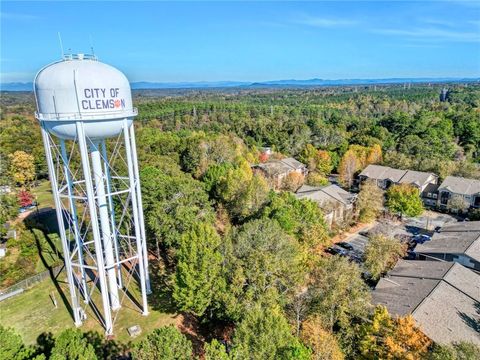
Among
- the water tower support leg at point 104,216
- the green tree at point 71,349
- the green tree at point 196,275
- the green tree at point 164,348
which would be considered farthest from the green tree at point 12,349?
the green tree at point 196,275

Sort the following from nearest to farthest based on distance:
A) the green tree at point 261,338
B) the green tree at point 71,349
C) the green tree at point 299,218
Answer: the green tree at point 71,349 < the green tree at point 261,338 < the green tree at point 299,218

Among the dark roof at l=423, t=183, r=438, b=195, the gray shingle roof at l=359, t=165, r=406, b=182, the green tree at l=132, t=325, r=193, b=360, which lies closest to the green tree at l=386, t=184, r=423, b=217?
the dark roof at l=423, t=183, r=438, b=195

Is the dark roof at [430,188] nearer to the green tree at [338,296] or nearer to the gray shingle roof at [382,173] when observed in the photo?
the gray shingle roof at [382,173]

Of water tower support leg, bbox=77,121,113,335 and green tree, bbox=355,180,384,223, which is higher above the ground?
water tower support leg, bbox=77,121,113,335

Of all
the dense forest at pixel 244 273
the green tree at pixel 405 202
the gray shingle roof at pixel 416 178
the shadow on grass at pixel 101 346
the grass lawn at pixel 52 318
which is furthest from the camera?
the gray shingle roof at pixel 416 178

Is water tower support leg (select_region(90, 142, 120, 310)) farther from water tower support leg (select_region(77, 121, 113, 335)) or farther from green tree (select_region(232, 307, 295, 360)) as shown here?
green tree (select_region(232, 307, 295, 360))

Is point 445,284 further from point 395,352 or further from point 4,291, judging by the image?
point 4,291

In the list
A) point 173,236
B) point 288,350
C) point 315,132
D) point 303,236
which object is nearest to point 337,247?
point 303,236
